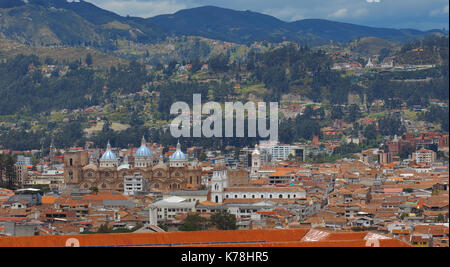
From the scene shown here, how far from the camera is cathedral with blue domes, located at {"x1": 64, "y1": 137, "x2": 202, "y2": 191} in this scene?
50281 mm

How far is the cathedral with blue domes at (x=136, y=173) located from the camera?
165ft

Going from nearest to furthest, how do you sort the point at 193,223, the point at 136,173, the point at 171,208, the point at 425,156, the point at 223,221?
the point at 193,223, the point at 223,221, the point at 171,208, the point at 136,173, the point at 425,156

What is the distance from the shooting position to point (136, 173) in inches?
1975

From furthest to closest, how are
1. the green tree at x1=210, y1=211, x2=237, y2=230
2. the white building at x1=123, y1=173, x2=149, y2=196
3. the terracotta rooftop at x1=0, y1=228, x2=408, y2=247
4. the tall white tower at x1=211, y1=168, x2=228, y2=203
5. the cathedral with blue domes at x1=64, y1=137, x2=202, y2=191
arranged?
the cathedral with blue domes at x1=64, y1=137, x2=202, y2=191, the white building at x1=123, y1=173, x2=149, y2=196, the tall white tower at x1=211, y1=168, x2=228, y2=203, the green tree at x1=210, y1=211, x2=237, y2=230, the terracotta rooftop at x1=0, y1=228, x2=408, y2=247

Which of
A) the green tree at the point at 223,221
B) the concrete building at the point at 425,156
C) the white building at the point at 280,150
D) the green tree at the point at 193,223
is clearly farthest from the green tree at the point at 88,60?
the green tree at the point at 223,221

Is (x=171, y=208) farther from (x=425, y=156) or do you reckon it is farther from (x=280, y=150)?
(x=280, y=150)

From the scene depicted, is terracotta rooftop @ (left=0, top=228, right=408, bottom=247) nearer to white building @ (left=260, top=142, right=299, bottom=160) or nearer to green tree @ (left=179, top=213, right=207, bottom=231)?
green tree @ (left=179, top=213, right=207, bottom=231)

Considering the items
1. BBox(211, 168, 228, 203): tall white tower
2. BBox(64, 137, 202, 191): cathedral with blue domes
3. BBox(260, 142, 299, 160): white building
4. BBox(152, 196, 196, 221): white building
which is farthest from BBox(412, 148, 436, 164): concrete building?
BBox(152, 196, 196, 221): white building

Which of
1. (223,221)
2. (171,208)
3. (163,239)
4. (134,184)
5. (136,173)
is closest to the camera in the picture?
(163,239)

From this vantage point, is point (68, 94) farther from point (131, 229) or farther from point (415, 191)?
point (131, 229)

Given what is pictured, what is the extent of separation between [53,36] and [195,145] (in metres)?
107

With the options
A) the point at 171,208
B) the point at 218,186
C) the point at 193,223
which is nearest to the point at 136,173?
the point at 218,186

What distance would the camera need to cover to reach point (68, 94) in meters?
106

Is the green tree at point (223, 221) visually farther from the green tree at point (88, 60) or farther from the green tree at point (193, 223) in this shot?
the green tree at point (88, 60)
